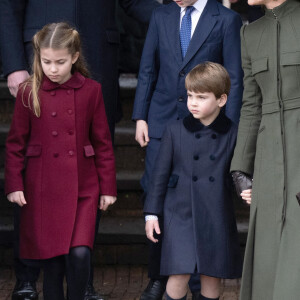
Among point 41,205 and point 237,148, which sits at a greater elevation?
point 237,148

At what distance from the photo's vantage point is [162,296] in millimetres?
5973

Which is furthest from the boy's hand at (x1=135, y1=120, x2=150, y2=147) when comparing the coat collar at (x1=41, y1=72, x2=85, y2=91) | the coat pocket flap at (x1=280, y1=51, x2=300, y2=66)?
the coat pocket flap at (x1=280, y1=51, x2=300, y2=66)

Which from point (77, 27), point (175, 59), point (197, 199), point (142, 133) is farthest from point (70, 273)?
point (77, 27)

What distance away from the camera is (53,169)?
531 centimetres

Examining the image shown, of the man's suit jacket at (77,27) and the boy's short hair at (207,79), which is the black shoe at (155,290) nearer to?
the man's suit jacket at (77,27)

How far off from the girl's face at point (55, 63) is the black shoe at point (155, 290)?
→ 54.1 inches

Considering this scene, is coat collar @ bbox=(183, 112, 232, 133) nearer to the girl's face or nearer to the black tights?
the girl's face

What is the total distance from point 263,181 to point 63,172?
3.71ft

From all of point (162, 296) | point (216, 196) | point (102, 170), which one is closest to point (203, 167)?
point (216, 196)

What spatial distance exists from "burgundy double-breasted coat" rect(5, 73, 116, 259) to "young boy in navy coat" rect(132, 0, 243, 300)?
0.50 metres

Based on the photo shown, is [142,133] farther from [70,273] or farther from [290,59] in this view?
[290,59]

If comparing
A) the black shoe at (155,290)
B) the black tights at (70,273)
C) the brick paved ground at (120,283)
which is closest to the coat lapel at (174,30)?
the black tights at (70,273)

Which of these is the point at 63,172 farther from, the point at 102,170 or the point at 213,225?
the point at 213,225

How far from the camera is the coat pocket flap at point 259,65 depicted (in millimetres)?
4703
